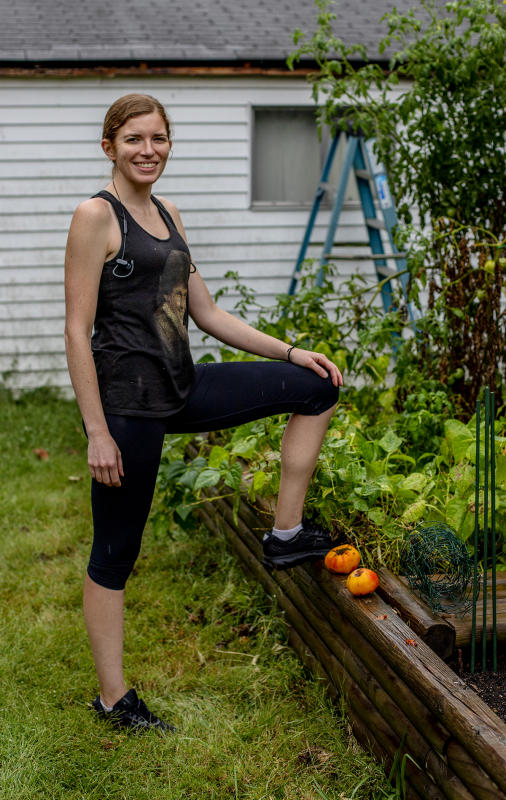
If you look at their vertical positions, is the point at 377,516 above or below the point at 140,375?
below

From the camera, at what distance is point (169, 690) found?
3033 mm

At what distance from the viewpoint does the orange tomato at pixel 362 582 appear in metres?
2.60

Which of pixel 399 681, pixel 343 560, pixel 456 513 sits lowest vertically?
pixel 399 681

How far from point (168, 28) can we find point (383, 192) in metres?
3.15

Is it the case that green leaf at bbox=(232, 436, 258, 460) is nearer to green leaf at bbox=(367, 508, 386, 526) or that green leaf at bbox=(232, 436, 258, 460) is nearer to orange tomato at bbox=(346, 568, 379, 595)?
green leaf at bbox=(367, 508, 386, 526)

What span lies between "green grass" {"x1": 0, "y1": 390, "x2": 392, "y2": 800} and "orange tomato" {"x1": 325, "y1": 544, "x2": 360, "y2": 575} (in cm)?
47

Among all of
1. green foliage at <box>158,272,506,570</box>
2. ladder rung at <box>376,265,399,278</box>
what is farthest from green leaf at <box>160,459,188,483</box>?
ladder rung at <box>376,265,399,278</box>

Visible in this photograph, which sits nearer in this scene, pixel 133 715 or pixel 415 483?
pixel 133 715

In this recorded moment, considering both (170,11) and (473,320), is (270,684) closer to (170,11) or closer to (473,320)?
(473,320)

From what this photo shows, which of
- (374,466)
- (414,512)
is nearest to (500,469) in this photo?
(414,512)

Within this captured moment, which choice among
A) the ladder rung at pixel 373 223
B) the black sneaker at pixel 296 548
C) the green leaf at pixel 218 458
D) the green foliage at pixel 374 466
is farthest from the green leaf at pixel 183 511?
the ladder rung at pixel 373 223

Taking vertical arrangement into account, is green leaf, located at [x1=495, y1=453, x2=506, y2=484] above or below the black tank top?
below

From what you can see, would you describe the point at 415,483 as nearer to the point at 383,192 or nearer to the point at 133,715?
the point at 133,715

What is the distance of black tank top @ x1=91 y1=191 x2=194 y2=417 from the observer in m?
2.39
